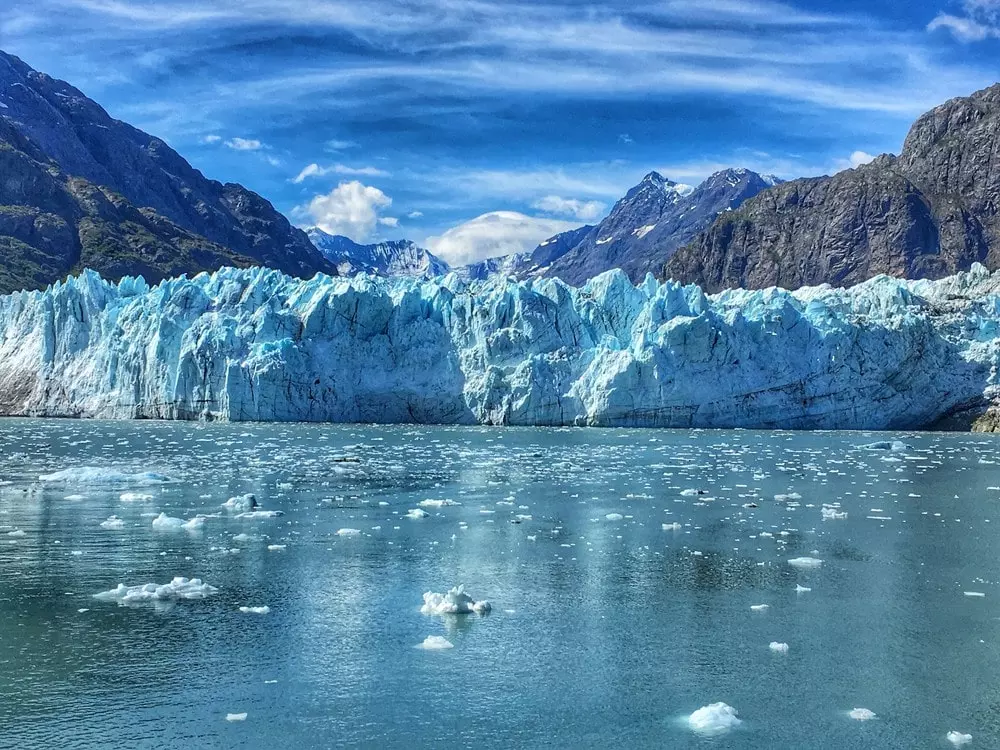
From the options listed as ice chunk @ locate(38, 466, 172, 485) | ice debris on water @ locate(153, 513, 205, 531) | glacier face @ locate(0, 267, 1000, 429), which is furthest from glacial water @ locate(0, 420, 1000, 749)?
glacier face @ locate(0, 267, 1000, 429)

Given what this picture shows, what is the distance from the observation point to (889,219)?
144 m

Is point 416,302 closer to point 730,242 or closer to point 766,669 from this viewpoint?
point 766,669

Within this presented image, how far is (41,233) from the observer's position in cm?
11644

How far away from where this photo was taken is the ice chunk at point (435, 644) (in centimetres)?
895

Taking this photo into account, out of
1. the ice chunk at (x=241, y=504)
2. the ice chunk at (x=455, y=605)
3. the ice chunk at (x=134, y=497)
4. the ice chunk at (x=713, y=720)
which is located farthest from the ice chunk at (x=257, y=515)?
the ice chunk at (x=713, y=720)

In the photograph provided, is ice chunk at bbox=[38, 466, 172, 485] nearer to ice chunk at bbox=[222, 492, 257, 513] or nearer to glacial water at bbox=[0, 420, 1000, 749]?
glacial water at bbox=[0, 420, 1000, 749]

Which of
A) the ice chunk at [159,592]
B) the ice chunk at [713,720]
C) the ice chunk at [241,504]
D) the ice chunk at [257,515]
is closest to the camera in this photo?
the ice chunk at [713,720]

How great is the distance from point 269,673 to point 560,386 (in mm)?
38735

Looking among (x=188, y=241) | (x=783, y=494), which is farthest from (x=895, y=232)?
(x=783, y=494)

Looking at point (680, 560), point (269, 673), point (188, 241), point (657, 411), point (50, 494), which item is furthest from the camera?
point (188, 241)

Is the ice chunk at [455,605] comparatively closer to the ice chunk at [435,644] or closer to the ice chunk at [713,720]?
the ice chunk at [435,644]

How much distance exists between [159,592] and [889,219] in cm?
15039

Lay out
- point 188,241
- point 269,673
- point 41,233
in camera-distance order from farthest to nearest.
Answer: point 188,241
point 41,233
point 269,673

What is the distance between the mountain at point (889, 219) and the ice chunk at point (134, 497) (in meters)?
138
